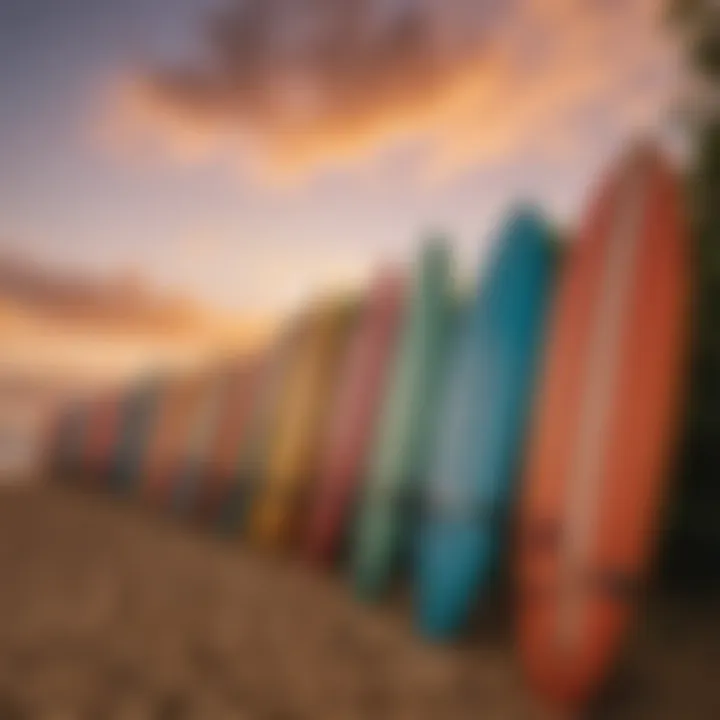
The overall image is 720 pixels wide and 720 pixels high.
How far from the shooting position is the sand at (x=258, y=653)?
1.30m

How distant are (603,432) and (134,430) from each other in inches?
165

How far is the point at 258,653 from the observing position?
5.21 feet

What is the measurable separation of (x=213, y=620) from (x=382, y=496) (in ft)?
2.17

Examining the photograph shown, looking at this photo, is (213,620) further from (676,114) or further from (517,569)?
(676,114)

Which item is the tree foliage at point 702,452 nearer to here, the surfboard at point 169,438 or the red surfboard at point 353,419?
the red surfboard at point 353,419

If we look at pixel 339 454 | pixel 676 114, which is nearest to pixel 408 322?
pixel 339 454

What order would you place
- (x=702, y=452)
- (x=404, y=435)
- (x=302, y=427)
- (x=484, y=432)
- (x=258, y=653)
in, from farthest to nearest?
(x=302, y=427)
(x=404, y=435)
(x=702, y=452)
(x=484, y=432)
(x=258, y=653)

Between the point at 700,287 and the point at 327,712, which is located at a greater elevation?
the point at 700,287

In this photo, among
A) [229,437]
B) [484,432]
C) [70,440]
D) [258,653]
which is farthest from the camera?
[70,440]

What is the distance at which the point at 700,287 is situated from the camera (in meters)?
2.10

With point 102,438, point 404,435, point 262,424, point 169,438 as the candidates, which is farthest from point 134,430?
point 404,435

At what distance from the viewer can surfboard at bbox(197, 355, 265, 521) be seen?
3557mm

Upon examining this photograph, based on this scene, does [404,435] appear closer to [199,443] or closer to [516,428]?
[516,428]

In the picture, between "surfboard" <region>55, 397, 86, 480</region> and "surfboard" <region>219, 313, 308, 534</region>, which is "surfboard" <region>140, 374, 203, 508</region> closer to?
"surfboard" <region>219, 313, 308, 534</region>
